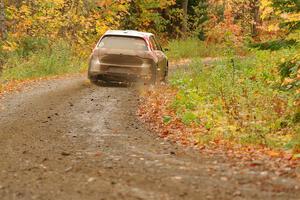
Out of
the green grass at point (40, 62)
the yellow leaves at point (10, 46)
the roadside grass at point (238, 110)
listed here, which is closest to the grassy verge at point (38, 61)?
the green grass at point (40, 62)

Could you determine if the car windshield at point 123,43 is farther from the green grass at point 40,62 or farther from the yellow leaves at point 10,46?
the yellow leaves at point 10,46

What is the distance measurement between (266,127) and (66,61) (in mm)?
14876

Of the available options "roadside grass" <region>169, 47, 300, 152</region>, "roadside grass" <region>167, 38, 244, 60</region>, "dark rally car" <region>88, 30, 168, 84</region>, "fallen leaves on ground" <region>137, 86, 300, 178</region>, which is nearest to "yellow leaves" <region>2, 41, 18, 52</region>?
"dark rally car" <region>88, 30, 168, 84</region>

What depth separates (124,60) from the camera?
16406 millimetres

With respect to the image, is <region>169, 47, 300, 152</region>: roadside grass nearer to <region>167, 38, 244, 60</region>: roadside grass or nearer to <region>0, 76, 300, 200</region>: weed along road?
<region>0, 76, 300, 200</region>: weed along road

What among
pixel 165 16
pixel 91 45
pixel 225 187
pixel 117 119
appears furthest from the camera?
pixel 165 16

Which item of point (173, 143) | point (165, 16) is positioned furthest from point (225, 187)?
point (165, 16)

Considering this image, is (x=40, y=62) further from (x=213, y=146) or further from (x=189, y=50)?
(x=213, y=146)

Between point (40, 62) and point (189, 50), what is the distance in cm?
1157

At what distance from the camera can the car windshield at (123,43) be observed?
54.2ft

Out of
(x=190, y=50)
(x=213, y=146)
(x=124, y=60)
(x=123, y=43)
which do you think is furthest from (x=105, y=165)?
(x=190, y=50)

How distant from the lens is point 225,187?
259 inches

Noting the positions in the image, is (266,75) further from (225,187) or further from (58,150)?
(225,187)

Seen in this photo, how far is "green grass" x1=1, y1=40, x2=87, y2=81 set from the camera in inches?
840
